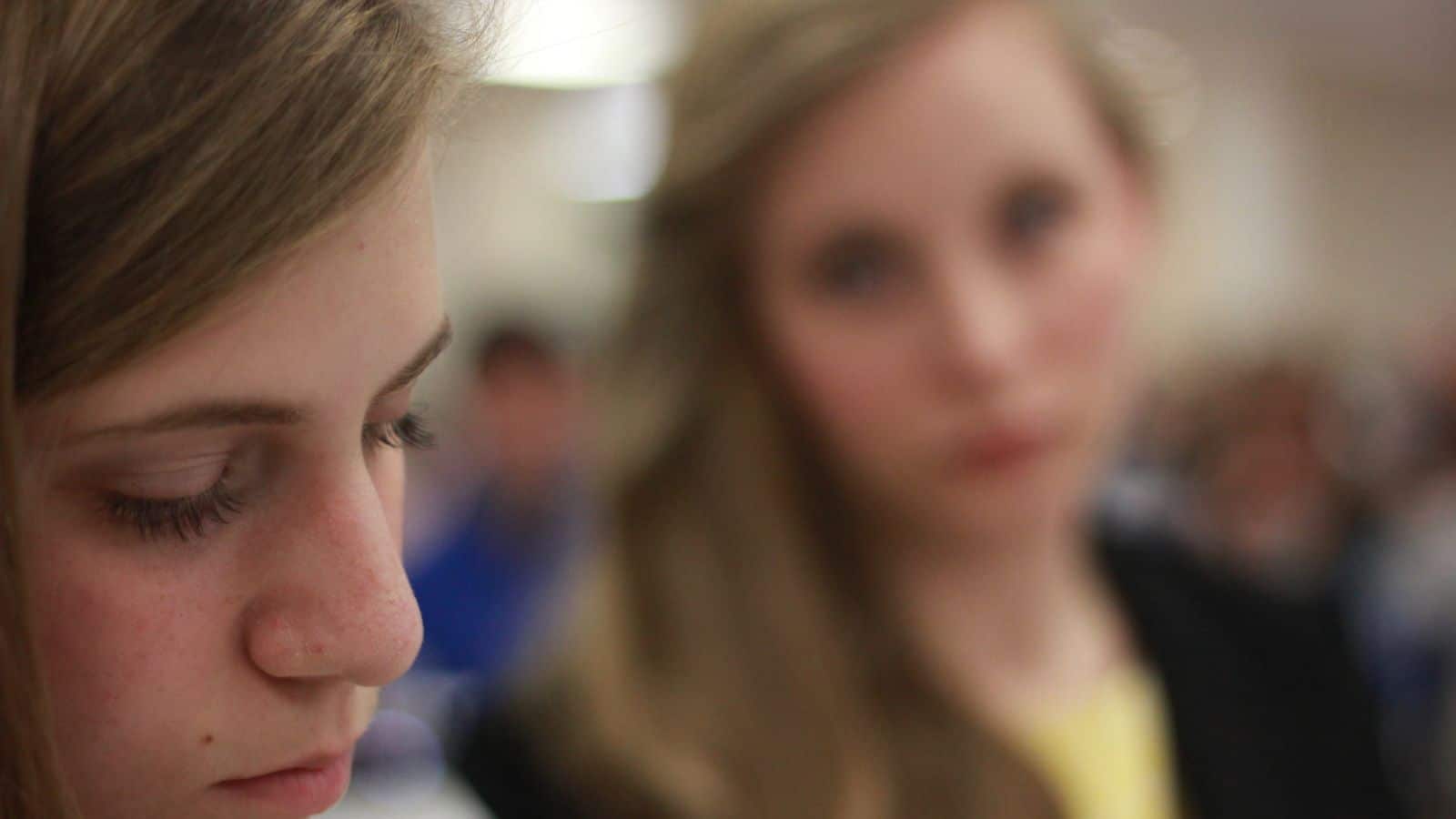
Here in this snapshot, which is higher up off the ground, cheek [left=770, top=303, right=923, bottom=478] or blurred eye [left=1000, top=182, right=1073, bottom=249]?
blurred eye [left=1000, top=182, right=1073, bottom=249]

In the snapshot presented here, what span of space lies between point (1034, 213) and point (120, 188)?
0.71 m

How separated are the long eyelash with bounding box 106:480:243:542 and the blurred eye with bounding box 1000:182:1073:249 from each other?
669 millimetres

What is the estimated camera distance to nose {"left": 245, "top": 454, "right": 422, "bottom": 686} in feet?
1.06

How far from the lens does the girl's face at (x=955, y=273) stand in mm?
861

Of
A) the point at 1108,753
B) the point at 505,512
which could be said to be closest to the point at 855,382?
the point at 1108,753

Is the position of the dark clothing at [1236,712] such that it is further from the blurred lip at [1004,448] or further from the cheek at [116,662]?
the cheek at [116,662]

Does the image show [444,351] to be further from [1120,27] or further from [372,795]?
[372,795]

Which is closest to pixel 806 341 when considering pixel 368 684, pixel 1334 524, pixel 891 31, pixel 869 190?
pixel 869 190

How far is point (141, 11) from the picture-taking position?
0.99 feet

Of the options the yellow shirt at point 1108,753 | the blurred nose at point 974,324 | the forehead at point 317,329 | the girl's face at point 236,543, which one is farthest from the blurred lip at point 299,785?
the yellow shirt at point 1108,753

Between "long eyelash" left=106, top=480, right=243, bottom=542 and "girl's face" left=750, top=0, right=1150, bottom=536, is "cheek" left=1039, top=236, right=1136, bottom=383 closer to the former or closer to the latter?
"girl's face" left=750, top=0, right=1150, bottom=536

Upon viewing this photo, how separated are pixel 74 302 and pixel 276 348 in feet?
0.15

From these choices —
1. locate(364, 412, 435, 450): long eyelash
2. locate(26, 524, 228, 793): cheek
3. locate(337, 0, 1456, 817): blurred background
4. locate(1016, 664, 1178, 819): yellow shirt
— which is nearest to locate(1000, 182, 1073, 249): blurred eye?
locate(337, 0, 1456, 817): blurred background

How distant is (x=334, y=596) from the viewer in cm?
33
